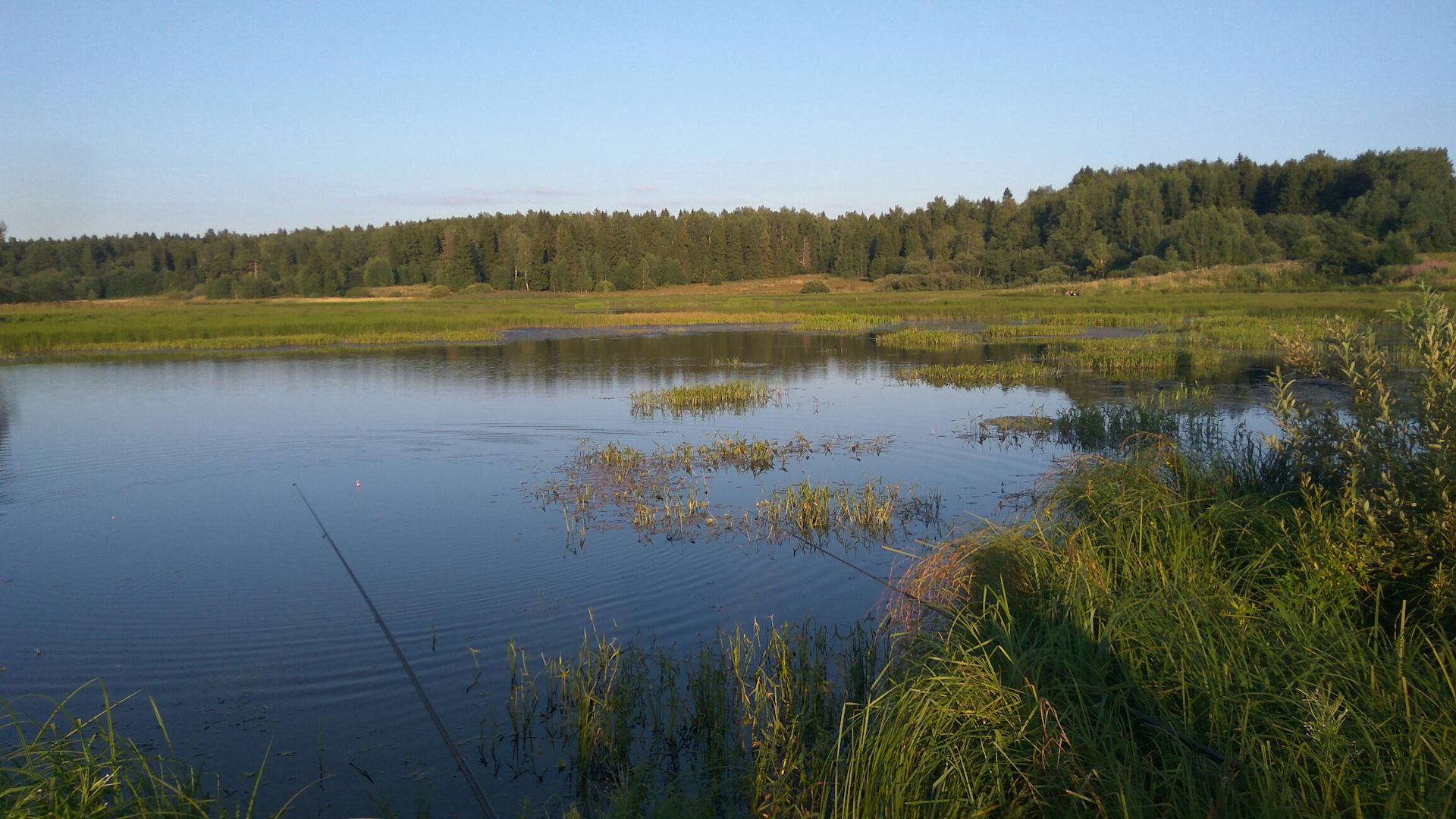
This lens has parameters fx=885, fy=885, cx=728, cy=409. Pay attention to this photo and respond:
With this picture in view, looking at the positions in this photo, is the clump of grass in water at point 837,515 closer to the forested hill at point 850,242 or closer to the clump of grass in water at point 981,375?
the clump of grass in water at point 981,375

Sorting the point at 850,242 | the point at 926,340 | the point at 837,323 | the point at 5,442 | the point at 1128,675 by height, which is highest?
the point at 850,242

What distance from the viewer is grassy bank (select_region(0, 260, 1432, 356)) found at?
41188 mm

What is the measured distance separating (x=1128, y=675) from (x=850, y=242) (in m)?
120

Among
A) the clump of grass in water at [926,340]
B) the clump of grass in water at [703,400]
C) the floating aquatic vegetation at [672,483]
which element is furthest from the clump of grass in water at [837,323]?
the floating aquatic vegetation at [672,483]

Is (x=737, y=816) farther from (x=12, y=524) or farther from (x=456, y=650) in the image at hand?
(x=12, y=524)

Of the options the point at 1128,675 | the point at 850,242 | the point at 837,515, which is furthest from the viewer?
the point at 850,242

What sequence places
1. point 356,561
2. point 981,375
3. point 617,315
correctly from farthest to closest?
point 617,315, point 981,375, point 356,561

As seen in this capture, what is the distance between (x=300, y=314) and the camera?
55750 mm

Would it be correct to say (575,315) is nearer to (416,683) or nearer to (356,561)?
(356,561)

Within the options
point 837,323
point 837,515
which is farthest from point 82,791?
point 837,323

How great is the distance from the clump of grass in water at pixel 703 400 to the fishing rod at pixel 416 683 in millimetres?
8435

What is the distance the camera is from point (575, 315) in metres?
61.4

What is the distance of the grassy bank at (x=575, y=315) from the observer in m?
41.2

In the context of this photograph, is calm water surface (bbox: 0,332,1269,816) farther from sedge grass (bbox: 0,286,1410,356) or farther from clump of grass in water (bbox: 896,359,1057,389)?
sedge grass (bbox: 0,286,1410,356)
